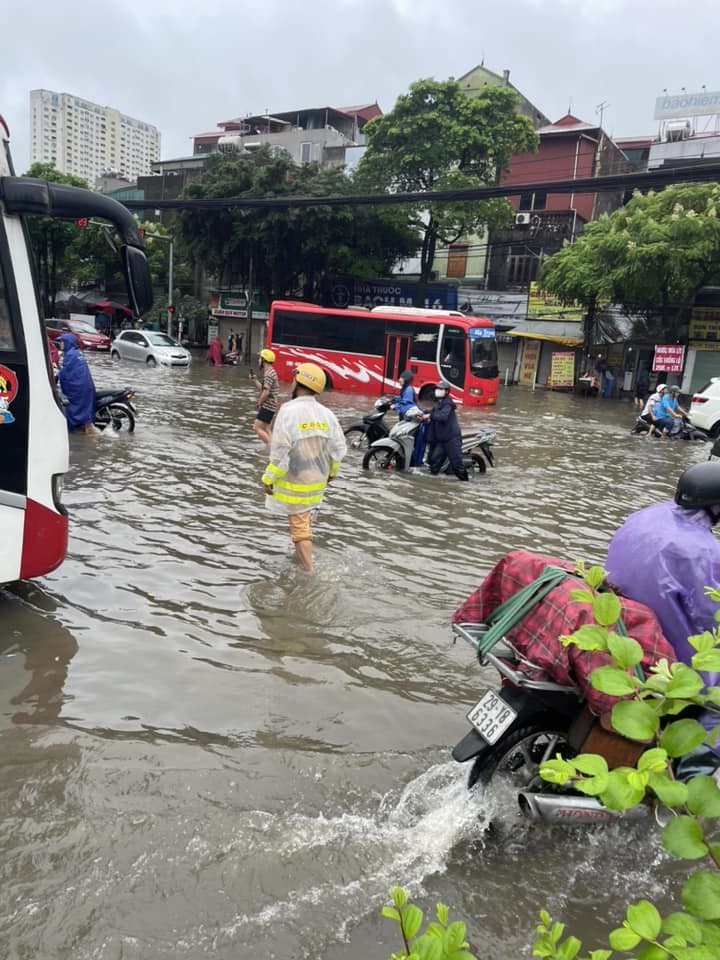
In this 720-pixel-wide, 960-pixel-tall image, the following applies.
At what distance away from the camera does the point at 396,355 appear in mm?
22188

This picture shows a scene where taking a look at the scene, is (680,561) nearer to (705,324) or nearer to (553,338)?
(705,324)

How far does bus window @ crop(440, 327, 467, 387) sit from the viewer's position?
20.7 meters

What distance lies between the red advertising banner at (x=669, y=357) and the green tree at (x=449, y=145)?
10582mm

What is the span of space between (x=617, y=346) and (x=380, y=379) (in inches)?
538

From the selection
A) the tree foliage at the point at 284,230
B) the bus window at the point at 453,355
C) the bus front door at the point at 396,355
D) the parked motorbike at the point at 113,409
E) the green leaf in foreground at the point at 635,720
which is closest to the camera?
the green leaf in foreground at the point at 635,720

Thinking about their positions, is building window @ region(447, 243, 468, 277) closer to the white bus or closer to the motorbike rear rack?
the white bus

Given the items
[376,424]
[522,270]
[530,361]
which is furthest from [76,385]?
[522,270]

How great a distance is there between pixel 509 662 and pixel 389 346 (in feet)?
65.0

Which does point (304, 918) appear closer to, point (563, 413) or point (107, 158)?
point (563, 413)

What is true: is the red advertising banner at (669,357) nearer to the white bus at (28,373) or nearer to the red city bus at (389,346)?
the red city bus at (389,346)

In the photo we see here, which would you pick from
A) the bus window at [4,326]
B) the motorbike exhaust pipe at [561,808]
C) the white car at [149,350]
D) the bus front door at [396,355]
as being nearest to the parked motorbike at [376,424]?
the bus window at [4,326]

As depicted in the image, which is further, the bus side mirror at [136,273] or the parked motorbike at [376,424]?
the parked motorbike at [376,424]

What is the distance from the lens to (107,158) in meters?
92.2

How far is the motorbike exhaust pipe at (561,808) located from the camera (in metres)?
2.72
